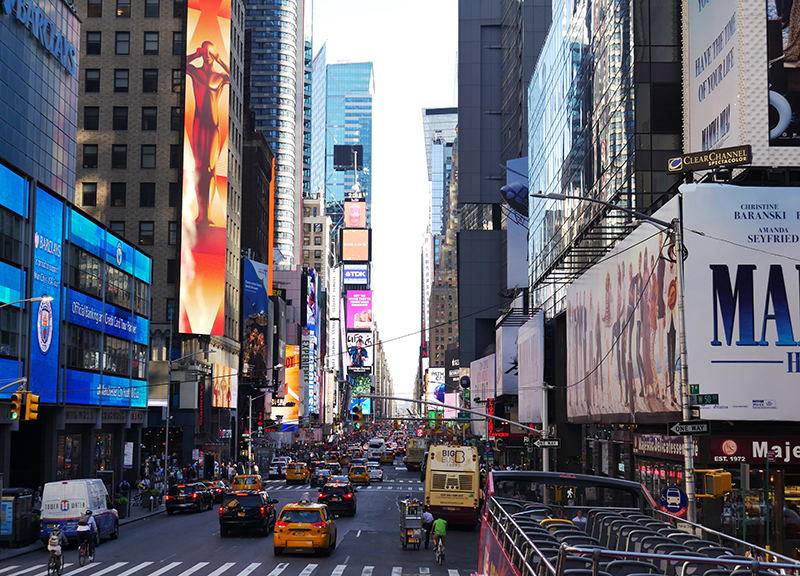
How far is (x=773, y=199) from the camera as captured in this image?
105ft

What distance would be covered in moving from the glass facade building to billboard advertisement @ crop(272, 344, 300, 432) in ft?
309

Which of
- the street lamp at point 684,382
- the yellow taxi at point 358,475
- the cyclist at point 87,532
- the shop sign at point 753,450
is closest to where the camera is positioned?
the street lamp at point 684,382

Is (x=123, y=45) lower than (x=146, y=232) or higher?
higher

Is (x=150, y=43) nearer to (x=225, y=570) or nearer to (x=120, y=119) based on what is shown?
(x=120, y=119)

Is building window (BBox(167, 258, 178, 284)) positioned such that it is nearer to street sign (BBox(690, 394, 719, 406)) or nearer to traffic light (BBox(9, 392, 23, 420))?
traffic light (BBox(9, 392, 23, 420))

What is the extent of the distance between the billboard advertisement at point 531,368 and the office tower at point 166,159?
103ft

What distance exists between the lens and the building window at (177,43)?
91.7 metres

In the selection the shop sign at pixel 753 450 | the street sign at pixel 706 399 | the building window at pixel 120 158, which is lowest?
the shop sign at pixel 753 450

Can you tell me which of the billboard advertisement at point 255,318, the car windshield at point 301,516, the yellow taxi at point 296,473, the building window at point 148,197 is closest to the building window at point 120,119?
the building window at point 148,197

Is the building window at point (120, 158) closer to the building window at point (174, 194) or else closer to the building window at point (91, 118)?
the building window at point (91, 118)

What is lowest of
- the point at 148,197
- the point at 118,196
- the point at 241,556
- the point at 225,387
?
the point at 241,556

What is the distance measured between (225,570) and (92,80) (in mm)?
74378

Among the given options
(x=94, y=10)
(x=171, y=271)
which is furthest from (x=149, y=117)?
(x=171, y=271)

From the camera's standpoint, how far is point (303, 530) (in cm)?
3134
